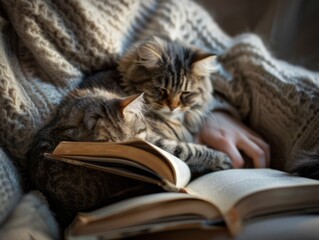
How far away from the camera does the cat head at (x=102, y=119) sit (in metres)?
0.97

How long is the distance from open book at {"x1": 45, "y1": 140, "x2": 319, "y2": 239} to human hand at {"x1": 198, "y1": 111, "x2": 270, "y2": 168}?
28cm

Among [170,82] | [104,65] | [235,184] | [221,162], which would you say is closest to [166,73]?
[170,82]

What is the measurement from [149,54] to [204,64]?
0.18 m

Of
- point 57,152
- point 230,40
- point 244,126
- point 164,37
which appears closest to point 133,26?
point 164,37

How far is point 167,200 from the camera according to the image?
2.33 feet

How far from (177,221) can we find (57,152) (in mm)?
307

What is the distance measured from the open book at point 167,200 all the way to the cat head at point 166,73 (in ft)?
1.18

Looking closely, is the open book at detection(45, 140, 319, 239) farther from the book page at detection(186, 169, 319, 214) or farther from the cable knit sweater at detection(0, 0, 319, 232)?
the cable knit sweater at detection(0, 0, 319, 232)

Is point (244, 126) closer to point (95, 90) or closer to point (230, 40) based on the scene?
point (230, 40)

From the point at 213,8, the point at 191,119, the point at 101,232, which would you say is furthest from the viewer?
the point at 213,8

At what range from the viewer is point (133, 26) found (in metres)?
1.29

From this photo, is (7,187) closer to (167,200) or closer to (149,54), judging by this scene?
(167,200)

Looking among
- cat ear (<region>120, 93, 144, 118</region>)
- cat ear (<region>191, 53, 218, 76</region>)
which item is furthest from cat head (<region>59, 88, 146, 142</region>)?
cat ear (<region>191, 53, 218, 76</region>)

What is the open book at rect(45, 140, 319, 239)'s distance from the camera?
2.31ft
